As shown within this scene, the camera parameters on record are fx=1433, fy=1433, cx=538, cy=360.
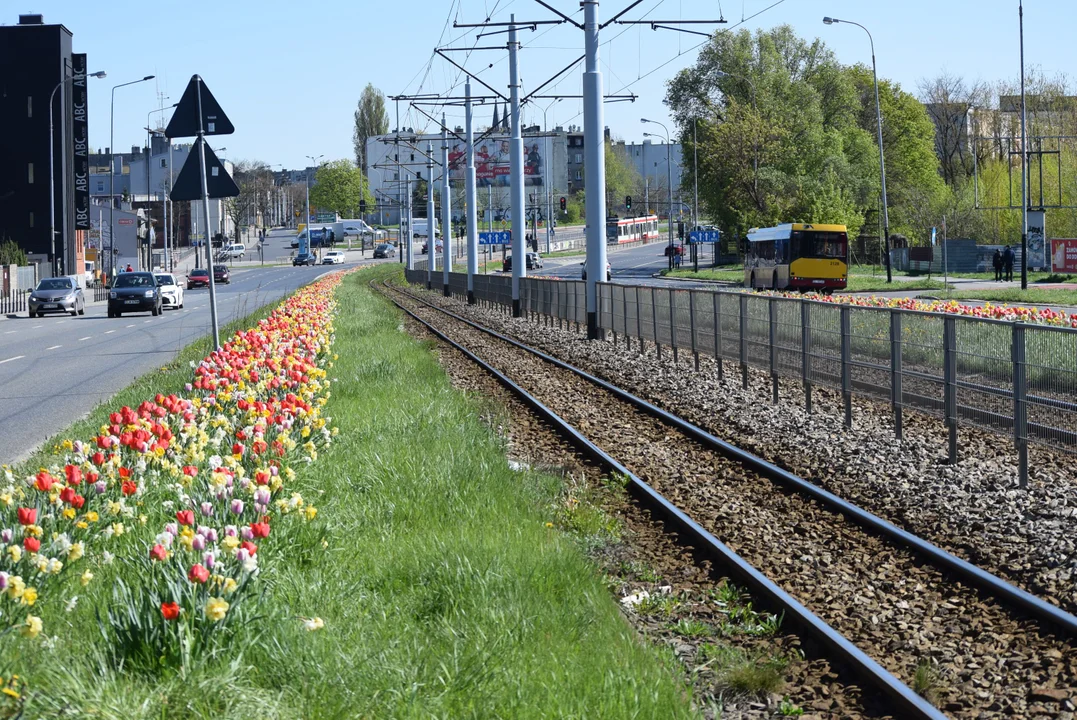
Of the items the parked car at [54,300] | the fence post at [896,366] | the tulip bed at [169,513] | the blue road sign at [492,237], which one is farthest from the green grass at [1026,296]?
the blue road sign at [492,237]

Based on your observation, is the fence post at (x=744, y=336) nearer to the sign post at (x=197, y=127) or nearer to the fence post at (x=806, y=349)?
the fence post at (x=806, y=349)

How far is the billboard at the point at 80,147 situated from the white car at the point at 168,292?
1549 inches

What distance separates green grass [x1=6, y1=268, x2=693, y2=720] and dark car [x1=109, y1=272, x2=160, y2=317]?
39.9m

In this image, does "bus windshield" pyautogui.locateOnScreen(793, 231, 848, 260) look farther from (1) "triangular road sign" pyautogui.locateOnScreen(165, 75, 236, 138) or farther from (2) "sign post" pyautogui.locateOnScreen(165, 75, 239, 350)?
(1) "triangular road sign" pyautogui.locateOnScreen(165, 75, 236, 138)

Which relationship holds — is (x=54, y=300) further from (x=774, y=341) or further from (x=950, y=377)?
(x=950, y=377)

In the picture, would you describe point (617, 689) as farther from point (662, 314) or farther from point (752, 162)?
point (752, 162)

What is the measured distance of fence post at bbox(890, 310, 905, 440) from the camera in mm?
13555

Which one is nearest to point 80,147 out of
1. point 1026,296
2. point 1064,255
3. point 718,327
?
point 1064,255

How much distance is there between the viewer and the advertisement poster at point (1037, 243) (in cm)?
6178

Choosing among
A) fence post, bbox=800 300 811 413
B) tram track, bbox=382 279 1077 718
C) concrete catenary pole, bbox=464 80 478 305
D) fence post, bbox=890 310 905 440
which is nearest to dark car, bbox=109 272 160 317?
concrete catenary pole, bbox=464 80 478 305

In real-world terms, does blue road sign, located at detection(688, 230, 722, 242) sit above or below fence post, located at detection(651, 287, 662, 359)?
above

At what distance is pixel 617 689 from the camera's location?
5.26 m

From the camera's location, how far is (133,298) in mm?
48531

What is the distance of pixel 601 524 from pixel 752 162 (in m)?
79.9
